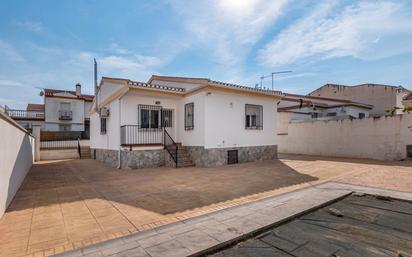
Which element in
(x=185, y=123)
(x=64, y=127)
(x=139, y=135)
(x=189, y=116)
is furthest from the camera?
A: (x=64, y=127)

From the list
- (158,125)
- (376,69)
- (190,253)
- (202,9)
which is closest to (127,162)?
(158,125)

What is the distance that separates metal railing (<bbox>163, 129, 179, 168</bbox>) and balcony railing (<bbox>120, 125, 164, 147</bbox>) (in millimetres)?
278

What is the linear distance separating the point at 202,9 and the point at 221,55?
4827mm

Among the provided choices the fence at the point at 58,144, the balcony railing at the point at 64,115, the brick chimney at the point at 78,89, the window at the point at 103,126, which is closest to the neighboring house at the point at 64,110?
the balcony railing at the point at 64,115

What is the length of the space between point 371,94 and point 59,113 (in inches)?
Result: 1522

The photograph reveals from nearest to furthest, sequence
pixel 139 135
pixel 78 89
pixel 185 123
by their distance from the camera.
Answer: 1. pixel 139 135
2. pixel 185 123
3. pixel 78 89

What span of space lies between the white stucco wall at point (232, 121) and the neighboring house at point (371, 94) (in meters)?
16.7

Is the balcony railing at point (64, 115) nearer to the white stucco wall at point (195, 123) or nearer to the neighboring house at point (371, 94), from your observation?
the white stucco wall at point (195, 123)

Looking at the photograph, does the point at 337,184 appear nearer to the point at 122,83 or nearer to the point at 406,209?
the point at 406,209

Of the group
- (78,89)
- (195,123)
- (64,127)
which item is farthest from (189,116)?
(78,89)

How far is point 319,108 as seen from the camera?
73.3 ft

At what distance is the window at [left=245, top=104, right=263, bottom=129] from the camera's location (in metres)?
12.7

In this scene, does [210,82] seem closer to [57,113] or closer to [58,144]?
[58,144]

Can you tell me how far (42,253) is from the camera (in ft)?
9.98
